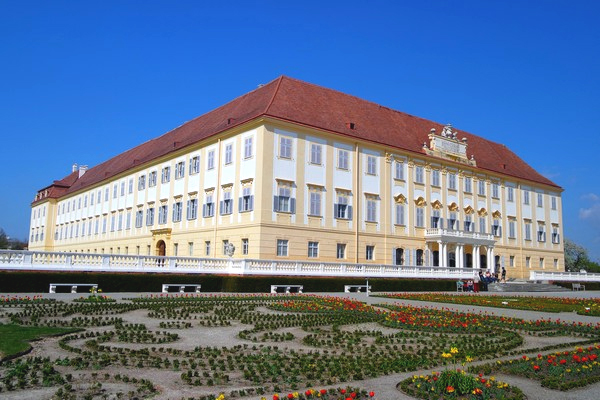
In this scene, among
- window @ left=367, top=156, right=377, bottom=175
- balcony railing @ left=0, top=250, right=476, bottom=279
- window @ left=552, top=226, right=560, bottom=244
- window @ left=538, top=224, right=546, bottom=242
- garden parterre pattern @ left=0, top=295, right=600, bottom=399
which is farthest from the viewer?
window @ left=552, top=226, right=560, bottom=244

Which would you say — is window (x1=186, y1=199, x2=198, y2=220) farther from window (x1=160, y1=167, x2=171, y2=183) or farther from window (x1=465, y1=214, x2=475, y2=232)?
window (x1=465, y1=214, x2=475, y2=232)

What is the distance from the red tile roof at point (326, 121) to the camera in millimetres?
37281

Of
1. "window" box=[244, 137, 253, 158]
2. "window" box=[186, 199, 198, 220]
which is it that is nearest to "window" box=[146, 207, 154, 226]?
"window" box=[186, 199, 198, 220]

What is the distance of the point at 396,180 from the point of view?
41.4 meters

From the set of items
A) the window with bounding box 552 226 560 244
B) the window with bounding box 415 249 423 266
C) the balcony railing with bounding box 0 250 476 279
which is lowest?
the balcony railing with bounding box 0 250 476 279

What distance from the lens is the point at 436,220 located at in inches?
1731

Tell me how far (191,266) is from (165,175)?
18338 mm

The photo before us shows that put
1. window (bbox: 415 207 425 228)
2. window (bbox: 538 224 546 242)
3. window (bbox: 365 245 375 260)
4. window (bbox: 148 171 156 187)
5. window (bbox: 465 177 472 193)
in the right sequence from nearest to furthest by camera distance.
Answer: window (bbox: 365 245 375 260), window (bbox: 415 207 425 228), window (bbox: 465 177 472 193), window (bbox: 148 171 156 187), window (bbox: 538 224 546 242)

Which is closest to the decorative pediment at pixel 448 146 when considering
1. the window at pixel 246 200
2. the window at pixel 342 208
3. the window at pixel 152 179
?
the window at pixel 342 208

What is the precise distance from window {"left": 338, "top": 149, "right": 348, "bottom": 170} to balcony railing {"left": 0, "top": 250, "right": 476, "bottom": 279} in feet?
25.2

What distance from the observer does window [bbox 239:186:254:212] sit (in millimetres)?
34500

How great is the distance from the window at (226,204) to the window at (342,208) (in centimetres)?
712

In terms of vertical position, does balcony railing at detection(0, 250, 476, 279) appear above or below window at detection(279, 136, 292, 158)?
below

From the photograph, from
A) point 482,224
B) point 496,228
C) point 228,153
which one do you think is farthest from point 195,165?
point 496,228
